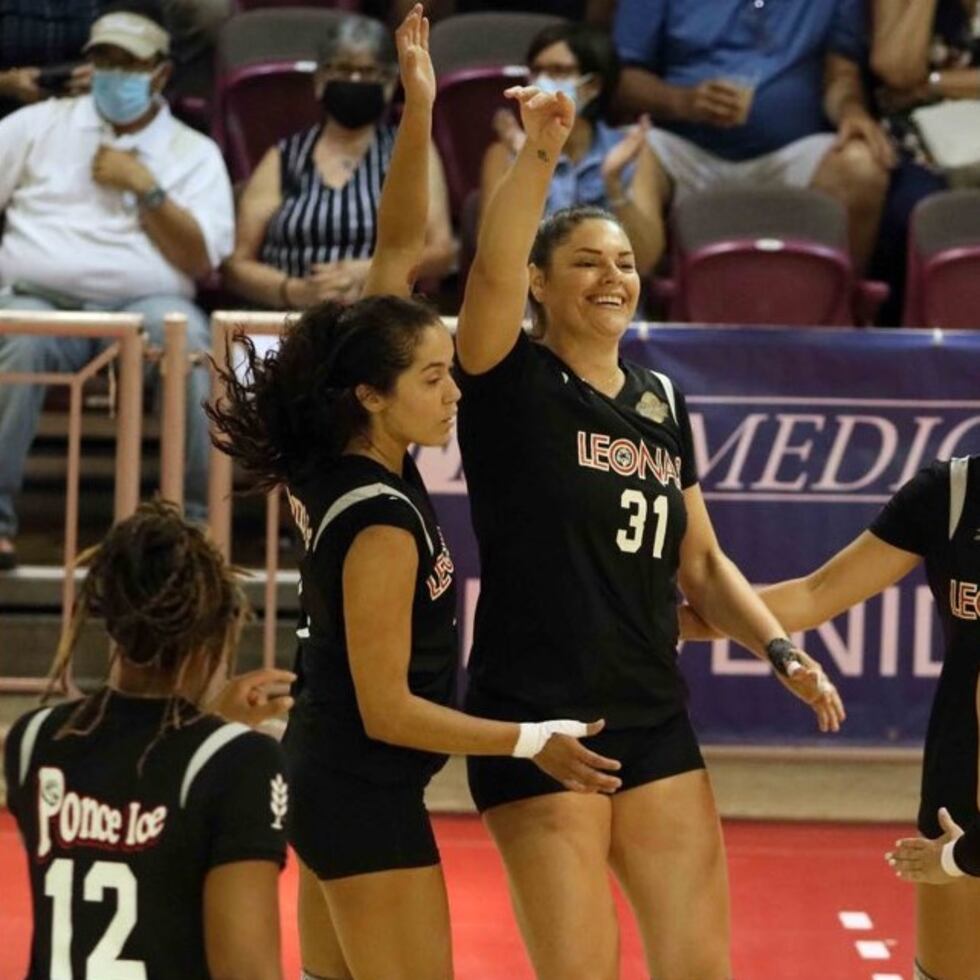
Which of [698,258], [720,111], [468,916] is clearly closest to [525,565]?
[468,916]

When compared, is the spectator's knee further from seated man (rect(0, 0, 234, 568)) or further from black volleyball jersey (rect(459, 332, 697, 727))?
black volleyball jersey (rect(459, 332, 697, 727))

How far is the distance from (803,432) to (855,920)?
56.5 inches

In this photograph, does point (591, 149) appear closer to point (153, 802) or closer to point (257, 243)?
point (257, 243)

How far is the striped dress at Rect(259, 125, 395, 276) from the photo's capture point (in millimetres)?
7547

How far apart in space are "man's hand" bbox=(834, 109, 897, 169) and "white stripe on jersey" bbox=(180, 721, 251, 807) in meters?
5.48

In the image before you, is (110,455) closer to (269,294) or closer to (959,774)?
(269,294)

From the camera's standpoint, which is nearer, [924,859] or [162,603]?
[162,603]

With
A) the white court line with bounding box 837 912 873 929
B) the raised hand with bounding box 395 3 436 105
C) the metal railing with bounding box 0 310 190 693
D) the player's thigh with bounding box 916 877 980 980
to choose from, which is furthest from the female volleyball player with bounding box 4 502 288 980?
the metal railing with bounding box 0 310 190 693

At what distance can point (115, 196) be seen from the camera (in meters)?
7.52

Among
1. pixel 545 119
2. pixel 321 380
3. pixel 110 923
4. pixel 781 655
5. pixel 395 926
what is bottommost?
pixel 395 926

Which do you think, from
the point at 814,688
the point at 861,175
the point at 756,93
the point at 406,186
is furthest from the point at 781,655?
the point at 756,93

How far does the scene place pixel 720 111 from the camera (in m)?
8.02

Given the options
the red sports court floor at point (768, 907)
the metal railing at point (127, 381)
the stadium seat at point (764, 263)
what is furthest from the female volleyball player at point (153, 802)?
the stadium seat at point (764, 263)

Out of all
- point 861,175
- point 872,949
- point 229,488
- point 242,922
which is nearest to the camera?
point 242,922
